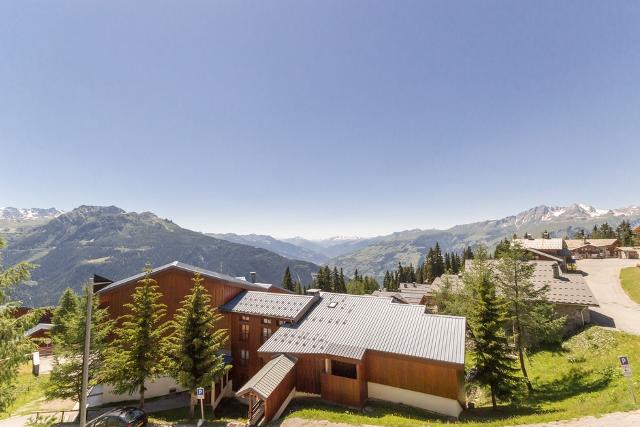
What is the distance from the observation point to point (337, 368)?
2364 centimetres

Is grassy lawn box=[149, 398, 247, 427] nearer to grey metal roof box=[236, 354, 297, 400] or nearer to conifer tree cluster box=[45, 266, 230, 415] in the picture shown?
conifer tree cluster box=[45, 266, 230, 415]

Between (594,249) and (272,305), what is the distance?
118 metres

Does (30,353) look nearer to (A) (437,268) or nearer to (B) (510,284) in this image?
(B) (510,284)

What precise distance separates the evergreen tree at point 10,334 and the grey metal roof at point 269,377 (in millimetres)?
11467

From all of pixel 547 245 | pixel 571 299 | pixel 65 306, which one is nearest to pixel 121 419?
pixel 65 306

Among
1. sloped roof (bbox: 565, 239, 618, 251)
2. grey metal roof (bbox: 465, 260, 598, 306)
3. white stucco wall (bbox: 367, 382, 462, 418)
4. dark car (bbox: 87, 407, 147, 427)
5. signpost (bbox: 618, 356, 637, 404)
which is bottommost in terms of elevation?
white stucco wall (bbox: 367, 382, 462, 418)

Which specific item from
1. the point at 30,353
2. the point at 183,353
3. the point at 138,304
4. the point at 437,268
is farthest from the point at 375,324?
the point at 437,268

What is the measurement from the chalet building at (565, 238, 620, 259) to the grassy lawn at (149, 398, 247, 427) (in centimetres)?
11285

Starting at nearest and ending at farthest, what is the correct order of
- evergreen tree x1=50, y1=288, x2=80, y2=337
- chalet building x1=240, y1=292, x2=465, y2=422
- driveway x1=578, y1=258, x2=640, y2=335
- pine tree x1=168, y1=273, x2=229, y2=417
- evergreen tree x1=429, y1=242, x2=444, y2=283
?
chalet building x1=240, y1=292, x2=465, y2=422 → pine tree x1=168, y1=273, x2=229, y2=417 → driveway x1=578, y1=258, x2=640, y2=335 → evergreen tree x1=50, y1=288, x2=80, y2=337 → evergreen tree x1=429, y1=242, x2=444, y2=283

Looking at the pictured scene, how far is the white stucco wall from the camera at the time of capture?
20.8 m

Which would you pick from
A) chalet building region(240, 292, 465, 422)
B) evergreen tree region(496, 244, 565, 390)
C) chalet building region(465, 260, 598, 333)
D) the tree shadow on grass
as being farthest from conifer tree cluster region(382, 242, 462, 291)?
chalet building region(240, 292, 465, 422)

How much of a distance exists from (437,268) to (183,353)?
11481 cm

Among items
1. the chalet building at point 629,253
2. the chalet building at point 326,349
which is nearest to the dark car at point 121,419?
the chalet building at point 326,349

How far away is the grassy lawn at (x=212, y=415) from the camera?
23133 mm
